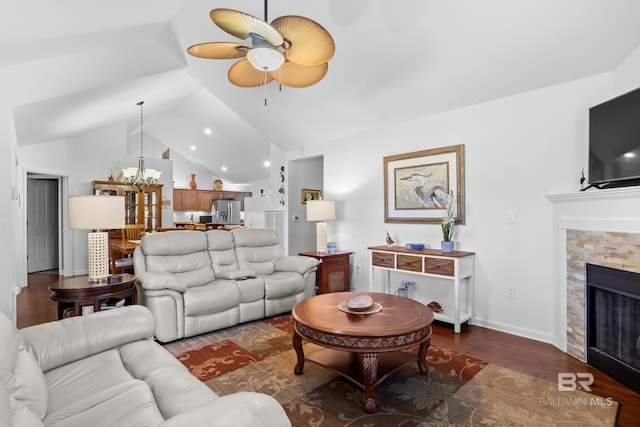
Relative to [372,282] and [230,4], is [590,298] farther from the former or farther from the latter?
[230,4]

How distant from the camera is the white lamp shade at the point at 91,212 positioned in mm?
2875

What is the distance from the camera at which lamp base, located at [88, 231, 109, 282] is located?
2996 mm

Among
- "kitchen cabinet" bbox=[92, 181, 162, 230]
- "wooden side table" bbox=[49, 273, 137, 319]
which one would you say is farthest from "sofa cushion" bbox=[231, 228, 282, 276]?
"kitchen cabinet" bbox=[92, 181, 162, 230]

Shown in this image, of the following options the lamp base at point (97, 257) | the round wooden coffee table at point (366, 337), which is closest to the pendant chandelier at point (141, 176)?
the lamp base at point (97, 257)

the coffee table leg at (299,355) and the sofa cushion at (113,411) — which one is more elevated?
the sofa cushion at (113,411)

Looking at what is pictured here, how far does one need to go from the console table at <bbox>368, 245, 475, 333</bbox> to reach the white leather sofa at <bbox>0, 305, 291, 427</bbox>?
2649 millimetres

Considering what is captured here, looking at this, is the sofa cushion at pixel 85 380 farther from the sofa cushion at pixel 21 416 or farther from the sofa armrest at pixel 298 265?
the sofa armrest at pixel 298 265

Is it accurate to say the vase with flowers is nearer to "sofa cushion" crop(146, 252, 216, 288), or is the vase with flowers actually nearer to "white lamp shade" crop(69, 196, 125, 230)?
"sofa cushion" crop(146, 252, 216, 288)

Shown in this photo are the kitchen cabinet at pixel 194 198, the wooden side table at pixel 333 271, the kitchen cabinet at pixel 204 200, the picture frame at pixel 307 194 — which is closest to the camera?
the wooden side table at pixel 333 271

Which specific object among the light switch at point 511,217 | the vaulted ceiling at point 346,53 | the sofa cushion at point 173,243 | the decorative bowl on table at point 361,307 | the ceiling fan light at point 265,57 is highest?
the vaulted ceiling at point 346,53

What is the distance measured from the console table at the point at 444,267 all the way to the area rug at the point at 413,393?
2.31 ft

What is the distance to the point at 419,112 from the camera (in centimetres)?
404

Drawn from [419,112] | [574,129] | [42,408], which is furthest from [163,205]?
[574,129]

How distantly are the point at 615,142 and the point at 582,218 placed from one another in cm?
62
